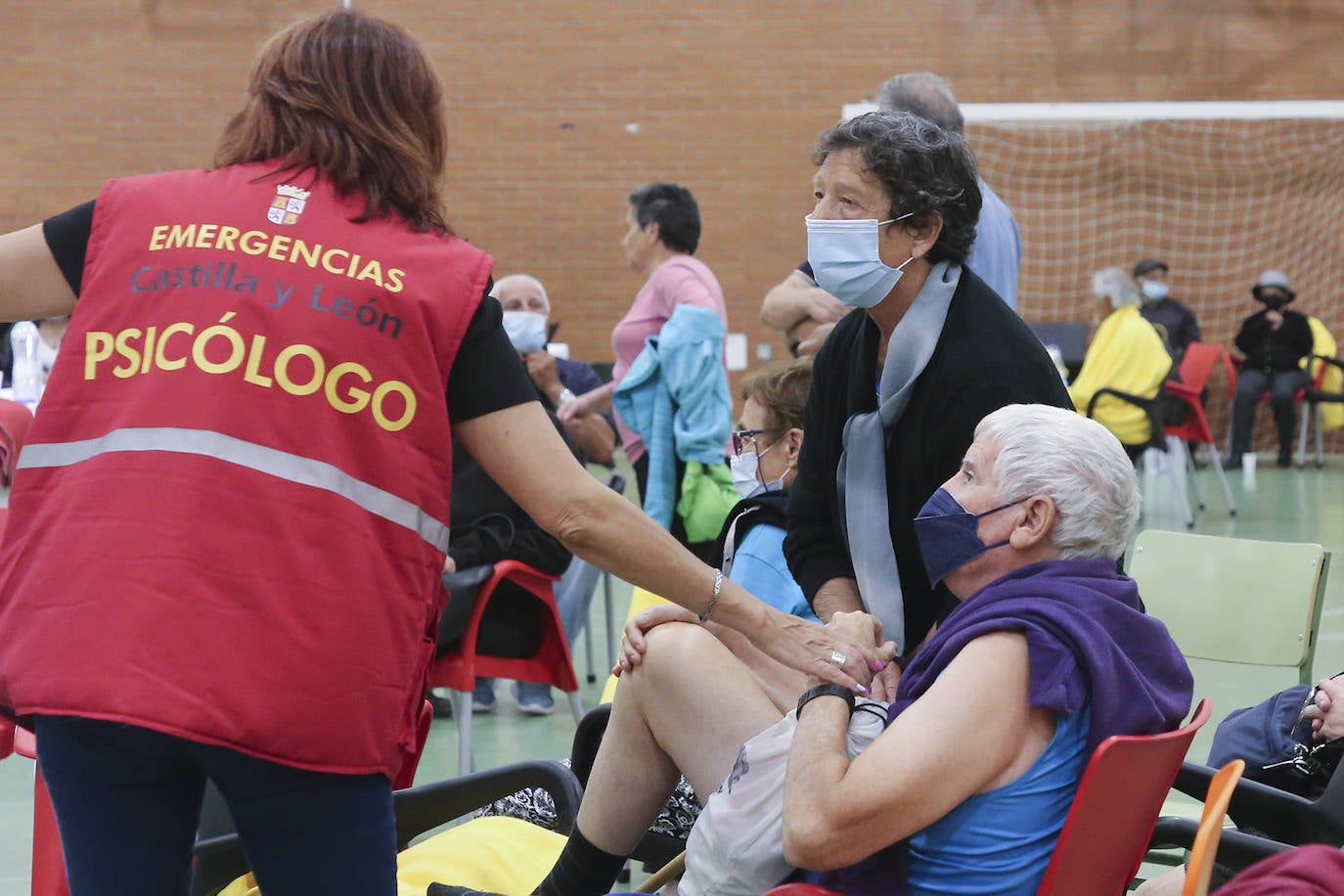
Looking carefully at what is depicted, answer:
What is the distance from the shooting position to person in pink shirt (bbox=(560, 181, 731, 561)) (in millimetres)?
4488

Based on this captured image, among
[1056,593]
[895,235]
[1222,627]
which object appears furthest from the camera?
[1222,627]

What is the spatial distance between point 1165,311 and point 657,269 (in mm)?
6862

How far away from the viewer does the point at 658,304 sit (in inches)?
179

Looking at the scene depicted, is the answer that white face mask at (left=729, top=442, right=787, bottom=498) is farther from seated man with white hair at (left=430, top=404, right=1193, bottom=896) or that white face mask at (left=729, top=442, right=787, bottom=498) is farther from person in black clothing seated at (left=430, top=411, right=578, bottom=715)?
seated man with white hair at (left=430, top=404, right=1193, bottom=896)

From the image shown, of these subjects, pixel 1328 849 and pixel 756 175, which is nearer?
pixel 1328 849

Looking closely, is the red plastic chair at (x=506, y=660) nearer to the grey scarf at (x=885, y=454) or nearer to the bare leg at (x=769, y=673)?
the bare leg at (x=769, y=673)

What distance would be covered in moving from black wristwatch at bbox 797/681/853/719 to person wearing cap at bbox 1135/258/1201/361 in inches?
363

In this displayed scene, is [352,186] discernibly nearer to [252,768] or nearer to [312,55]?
[312,55]

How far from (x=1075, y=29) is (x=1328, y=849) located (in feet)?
34.5

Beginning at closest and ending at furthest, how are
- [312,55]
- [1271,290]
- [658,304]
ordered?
[312,55]
[658,304]
[1271,290]

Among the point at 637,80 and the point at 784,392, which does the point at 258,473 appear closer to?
the point at 784,392

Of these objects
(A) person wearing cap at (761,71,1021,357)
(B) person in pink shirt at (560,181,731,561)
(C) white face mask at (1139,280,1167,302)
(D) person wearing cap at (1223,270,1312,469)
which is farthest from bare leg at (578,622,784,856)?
(D) person wearing cap at (1223,270,1312,469)

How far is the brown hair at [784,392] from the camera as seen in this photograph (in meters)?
2.71

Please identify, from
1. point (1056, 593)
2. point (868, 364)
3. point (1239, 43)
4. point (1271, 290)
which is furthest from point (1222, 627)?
point (1239, 43)
